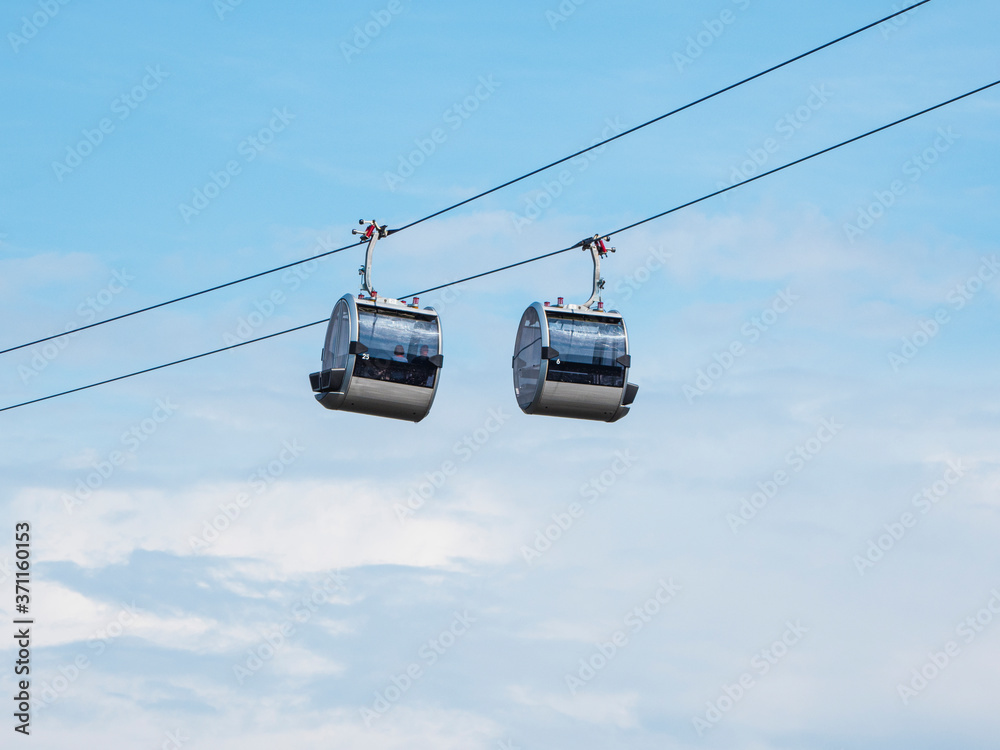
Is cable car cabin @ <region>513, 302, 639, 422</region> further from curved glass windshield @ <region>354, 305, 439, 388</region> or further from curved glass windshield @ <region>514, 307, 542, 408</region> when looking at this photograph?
curved glass windshield @ <region>354, 305, 439, 388</region>

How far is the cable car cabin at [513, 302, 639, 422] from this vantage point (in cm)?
2602

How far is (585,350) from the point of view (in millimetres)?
26156

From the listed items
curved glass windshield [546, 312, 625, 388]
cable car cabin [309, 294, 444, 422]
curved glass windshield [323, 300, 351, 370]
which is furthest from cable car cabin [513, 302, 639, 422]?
curved glass windshield [323, 300, 351, 370]

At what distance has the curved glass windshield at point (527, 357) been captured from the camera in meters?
26.3

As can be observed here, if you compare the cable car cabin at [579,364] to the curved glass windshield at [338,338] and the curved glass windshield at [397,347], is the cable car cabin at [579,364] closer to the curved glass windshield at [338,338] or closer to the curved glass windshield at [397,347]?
the curved glass windshield at [397,347]

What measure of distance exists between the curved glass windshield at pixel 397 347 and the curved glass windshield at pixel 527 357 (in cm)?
149

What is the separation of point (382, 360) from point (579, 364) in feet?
9.84

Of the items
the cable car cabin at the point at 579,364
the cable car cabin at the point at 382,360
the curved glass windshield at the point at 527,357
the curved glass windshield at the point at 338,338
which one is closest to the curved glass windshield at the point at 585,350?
the cable car cabin at the point at 579,364

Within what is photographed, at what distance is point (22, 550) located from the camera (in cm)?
4647

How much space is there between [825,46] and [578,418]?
24.1 feet

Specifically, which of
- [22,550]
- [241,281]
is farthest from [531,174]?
[22,550]

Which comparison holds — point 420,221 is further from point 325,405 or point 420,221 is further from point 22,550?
point 22,550

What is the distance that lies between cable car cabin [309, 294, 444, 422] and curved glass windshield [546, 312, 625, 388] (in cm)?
183

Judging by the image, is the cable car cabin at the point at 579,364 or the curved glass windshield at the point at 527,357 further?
the curved glass windshield at the point at 527,357
